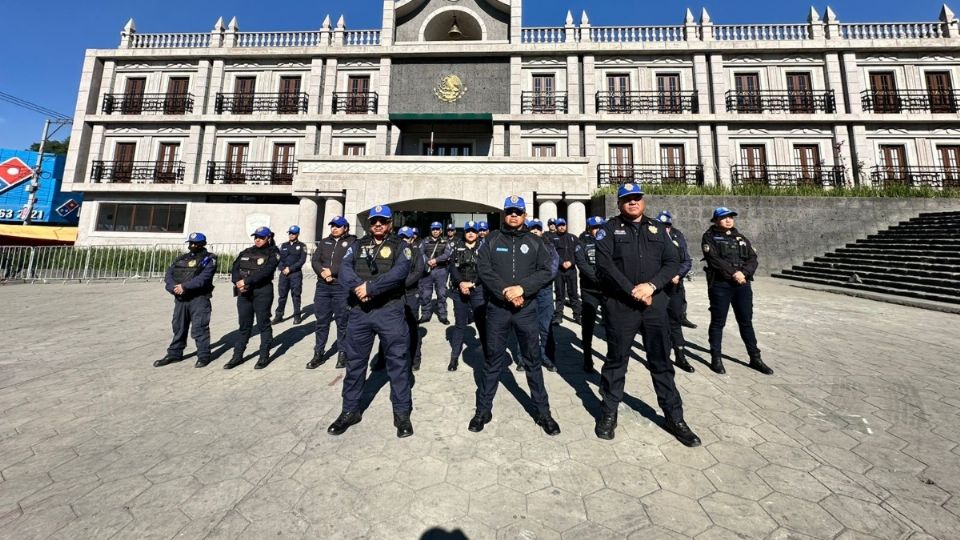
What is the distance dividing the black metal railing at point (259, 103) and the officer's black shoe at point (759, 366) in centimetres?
2365

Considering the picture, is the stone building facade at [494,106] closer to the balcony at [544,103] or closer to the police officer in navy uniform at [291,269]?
the balcony at [544,103]

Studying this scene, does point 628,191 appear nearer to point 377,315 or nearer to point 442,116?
point 377,315

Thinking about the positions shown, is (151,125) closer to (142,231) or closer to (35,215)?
(142,231)

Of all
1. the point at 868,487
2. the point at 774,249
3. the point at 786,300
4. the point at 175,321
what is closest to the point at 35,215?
the point at 175,321

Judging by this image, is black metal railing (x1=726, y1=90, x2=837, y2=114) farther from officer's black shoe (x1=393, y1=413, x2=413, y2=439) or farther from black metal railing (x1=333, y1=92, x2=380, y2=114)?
officer's black shoe (x1=393, y1=413, x2=413, y2=439)

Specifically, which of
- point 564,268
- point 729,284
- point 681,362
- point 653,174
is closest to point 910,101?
point 653,174

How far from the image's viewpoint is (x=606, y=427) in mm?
2830

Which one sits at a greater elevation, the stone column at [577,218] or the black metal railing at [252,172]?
the black metal railing at [252,172]

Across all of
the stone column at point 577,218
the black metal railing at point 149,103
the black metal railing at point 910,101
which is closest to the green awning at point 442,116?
the stone column at point 577,218

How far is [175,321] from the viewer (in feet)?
15.5

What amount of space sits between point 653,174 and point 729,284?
53.5 ft

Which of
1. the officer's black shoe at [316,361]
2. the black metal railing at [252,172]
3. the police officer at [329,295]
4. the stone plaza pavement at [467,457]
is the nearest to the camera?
the stone plaza pavement at [467,457]

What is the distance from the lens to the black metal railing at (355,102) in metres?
20.0

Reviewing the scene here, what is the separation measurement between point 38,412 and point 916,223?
22.9 meters
